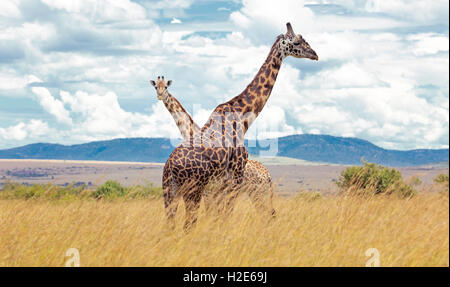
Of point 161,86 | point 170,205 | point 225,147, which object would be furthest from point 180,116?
point 170,205

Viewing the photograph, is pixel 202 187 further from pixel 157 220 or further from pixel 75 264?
pixel 75 264

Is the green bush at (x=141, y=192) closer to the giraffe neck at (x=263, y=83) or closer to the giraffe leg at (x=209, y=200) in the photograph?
the giraffe leg at (x=209, y=200)

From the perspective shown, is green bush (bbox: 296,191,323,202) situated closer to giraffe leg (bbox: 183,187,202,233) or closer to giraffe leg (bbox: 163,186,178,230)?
giraffe leg (bbox: 183,187,202,233)

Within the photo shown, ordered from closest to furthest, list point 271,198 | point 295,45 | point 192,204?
1. point 192,204
2. point 295,45
3. point 271,198

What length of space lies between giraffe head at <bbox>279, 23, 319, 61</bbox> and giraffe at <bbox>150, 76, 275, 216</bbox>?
270 centimetres

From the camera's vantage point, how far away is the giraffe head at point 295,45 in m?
10.4

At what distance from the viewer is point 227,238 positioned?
786cm

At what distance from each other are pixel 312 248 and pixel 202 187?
2256 mm

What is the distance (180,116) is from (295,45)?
12.1 feet

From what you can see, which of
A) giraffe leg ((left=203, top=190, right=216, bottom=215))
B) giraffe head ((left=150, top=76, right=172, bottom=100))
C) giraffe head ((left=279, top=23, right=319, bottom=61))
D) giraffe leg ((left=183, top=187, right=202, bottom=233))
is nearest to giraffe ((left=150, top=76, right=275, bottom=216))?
giraffe head ((left=150, top=76, right=172, bottom=100))

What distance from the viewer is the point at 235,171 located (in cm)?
945

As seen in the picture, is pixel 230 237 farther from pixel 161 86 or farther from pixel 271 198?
pixel 161 86

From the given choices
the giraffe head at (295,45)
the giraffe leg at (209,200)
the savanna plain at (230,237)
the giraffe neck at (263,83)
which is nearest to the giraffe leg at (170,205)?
the savanna plain at (230,237)

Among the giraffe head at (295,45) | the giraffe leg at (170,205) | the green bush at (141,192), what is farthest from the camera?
the green bush at (141,192)
